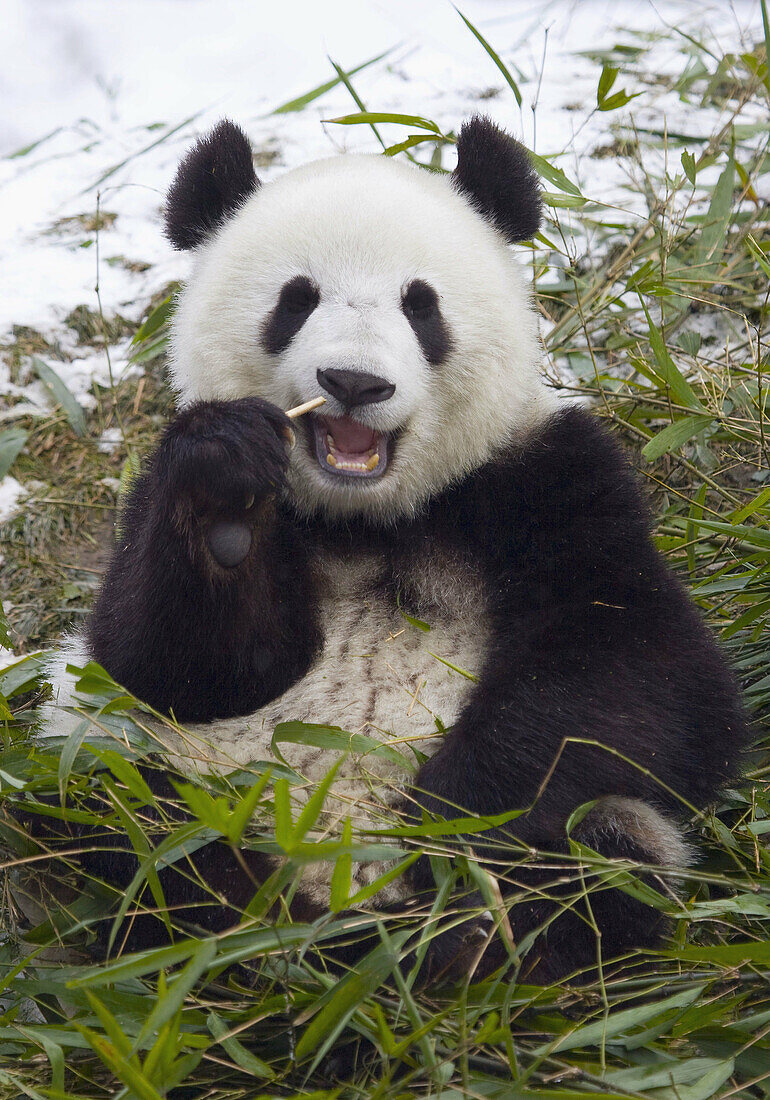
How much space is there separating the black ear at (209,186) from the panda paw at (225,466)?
0.82 meters

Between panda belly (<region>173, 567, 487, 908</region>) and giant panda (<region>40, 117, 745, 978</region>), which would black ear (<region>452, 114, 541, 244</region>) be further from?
panda belly (<region>173, 567, 487, 908</region>)

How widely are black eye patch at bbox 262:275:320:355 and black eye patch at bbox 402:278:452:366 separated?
0.78 feet

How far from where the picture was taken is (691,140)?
536 centimetres

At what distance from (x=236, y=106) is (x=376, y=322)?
16.4 ft

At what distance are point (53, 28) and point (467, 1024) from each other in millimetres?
9878

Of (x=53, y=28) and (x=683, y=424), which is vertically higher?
(x=53, y=28)

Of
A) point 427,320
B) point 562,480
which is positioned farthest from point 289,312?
point 562,480

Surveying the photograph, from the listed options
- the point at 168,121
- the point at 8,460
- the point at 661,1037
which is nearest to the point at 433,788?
the point at 661,1037

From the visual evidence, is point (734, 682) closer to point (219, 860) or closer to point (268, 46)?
point (219, 860)

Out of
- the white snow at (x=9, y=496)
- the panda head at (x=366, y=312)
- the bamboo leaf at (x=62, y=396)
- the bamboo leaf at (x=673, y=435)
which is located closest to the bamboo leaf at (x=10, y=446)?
the white snow at (x=9, y=496)

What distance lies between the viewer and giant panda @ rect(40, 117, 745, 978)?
93.9 inches

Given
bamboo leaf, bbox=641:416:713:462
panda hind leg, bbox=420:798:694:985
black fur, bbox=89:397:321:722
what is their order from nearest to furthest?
panda hind leg, bbox=420:798:694:985, black fur, bbox=89:397:321:722, bamboo leaf, bbox=641:416:713:462

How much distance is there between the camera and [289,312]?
2.65 metres

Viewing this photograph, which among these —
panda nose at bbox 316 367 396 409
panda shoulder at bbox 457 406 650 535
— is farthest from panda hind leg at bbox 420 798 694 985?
panda nose at bbox 316 367 396 409
